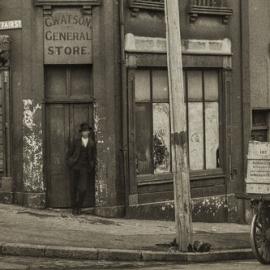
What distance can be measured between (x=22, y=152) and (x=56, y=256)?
487 centimetres

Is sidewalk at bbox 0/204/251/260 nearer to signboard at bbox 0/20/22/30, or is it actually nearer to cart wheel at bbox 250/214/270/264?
cart wheel at bbox 250/214/270/264

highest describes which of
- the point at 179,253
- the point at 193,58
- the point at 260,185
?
the point at 193,58

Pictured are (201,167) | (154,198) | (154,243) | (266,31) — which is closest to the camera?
(154,243)

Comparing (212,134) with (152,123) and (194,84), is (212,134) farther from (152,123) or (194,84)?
(152,123)

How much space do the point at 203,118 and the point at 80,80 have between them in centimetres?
343

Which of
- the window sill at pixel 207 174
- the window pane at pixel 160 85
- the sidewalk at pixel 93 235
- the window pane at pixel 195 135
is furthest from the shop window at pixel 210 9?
the sidewalk at pixel 93 235

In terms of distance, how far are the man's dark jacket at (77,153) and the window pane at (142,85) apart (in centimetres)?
158

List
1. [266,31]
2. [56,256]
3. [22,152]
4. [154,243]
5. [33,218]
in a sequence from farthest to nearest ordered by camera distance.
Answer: [266,31] < [22,152] < [33,218] < [154,243] < [56,256]

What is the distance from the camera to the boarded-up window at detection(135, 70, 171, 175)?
1777 cm

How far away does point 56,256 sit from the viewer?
12297 mm

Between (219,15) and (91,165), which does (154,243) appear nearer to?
(91,165)

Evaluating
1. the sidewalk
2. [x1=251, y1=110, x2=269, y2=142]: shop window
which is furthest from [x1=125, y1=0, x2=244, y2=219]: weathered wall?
the sidewalk

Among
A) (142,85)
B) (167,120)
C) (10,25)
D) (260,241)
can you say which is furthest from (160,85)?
(260,241)

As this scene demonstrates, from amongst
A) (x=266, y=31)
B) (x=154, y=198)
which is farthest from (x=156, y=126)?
(x=266, y=31)
